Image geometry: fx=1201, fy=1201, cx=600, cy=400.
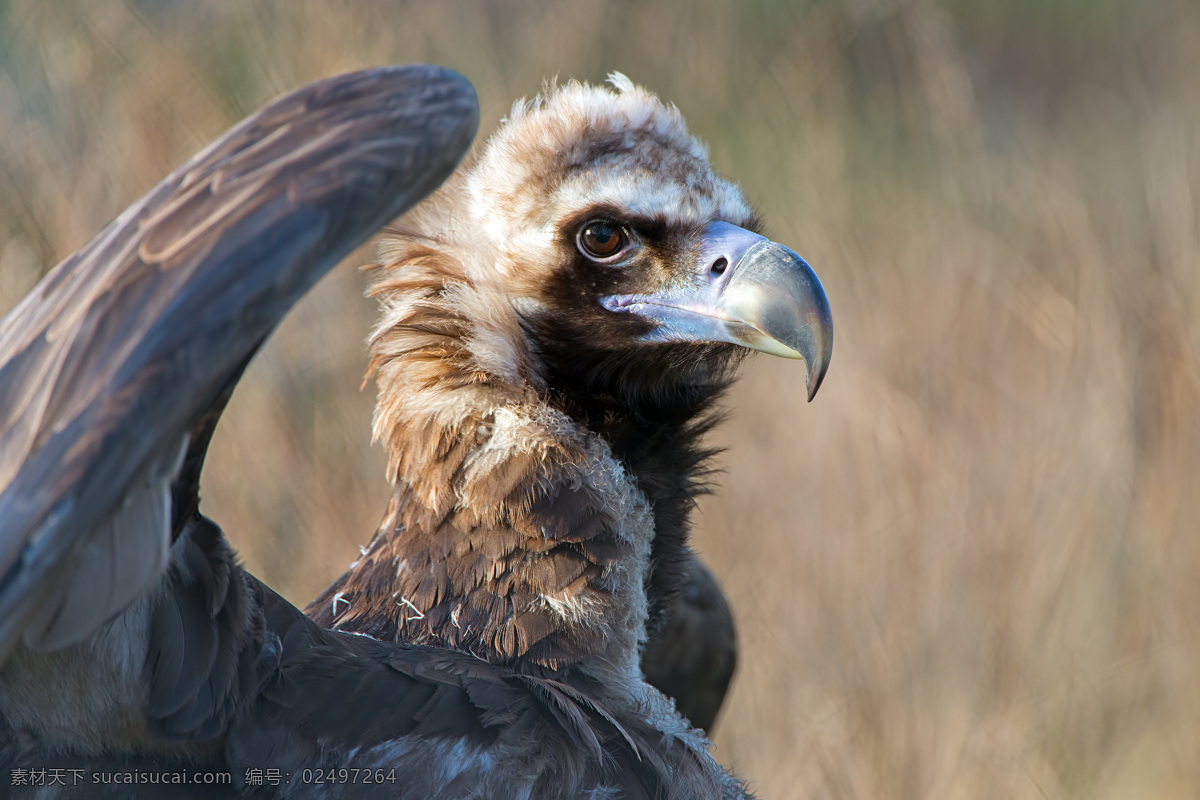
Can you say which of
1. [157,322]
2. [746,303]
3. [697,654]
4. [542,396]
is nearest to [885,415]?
[697,654]

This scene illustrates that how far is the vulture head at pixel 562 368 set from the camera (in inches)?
91.0

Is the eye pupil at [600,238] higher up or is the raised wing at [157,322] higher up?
the eye pupil at [600,238]

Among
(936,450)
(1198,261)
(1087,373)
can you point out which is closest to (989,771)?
(936,450)

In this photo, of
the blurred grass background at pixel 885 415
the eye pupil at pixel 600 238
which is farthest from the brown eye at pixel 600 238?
the blurred grass background at pixel 885 415

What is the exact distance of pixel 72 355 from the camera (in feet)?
4.85

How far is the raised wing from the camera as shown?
4.57 ft

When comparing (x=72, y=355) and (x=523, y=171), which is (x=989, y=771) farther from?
(x=72, y=355)

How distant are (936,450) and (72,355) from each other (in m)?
4.06

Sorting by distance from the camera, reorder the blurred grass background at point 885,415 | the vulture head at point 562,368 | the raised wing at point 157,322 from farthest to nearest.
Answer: the blurred grass background at point 885,415
the vulture head at point 562,368
the raised wing at point 157,322

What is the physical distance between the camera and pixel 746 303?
240cm

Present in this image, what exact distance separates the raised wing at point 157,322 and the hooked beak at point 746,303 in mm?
832

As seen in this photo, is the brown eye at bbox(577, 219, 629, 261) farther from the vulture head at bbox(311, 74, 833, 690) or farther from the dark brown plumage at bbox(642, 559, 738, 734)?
the dark brown plumage at bbox(642, 559, 738, 734)

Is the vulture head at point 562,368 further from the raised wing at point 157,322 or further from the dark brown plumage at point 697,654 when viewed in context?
the dark brown plumage at point 697,654

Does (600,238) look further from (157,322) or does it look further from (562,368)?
(157,322)
